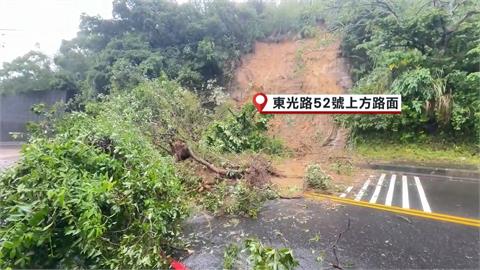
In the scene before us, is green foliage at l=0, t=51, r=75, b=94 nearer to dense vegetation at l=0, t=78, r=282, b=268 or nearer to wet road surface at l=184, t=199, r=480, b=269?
dense vegetation at l=0, t=78, r=282, b=268

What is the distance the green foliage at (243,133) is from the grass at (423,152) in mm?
2952

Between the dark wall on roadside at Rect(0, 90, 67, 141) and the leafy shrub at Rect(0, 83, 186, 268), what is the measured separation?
1599 centimetres

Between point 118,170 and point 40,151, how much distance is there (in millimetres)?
841

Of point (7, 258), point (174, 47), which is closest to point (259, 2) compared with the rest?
point (174, 47)

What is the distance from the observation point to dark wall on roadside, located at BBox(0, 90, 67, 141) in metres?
17.0

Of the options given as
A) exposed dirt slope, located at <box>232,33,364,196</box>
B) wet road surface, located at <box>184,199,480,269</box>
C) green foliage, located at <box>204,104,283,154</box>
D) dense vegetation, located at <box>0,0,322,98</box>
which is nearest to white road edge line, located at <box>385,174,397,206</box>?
wet road surface, located at <box>184,199,480,269</box>

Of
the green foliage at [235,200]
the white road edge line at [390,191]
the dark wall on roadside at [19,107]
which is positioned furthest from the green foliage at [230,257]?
the dark wall on roadside at [19,107]

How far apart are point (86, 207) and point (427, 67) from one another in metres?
9.77

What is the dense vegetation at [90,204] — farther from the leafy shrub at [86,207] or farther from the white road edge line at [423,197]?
the white road edge line at [423,197]

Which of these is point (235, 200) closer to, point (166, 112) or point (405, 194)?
point (405, 194)

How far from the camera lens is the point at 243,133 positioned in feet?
31.2

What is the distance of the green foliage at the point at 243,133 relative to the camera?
29.2ft

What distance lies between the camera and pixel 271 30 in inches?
714

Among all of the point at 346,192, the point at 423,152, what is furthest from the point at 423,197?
the point at 423,152
